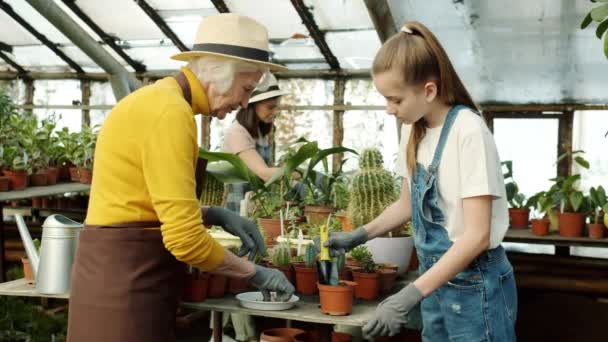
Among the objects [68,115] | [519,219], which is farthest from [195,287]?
[68,115]

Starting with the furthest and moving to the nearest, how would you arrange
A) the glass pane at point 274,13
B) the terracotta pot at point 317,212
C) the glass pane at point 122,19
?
1. the glass pane at point 122,19
2. the glass pane at point 274,13
3. the terracotta pot at point 317,212

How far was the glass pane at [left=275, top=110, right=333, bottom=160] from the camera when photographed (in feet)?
26.5

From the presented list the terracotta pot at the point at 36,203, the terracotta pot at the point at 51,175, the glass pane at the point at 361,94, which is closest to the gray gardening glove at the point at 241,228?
the terracotta pot at the point at 51,175

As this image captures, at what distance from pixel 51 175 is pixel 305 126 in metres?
3.46

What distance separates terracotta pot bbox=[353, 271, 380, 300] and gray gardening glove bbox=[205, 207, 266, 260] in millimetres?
324

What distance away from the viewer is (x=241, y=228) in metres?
2.17

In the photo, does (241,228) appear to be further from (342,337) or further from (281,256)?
(342,337)

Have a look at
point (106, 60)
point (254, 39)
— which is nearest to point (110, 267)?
point (254, 39)

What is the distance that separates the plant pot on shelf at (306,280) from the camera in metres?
2.12

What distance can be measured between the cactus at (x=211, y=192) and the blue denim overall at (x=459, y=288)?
1529 millimetres

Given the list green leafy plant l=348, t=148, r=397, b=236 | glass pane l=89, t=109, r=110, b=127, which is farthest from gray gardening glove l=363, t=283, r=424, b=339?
glass pane l=89, t=109, r=110, b=127

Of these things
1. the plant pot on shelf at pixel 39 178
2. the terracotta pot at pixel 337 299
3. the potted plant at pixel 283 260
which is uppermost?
the plant pot on shelf at pixel 39 178

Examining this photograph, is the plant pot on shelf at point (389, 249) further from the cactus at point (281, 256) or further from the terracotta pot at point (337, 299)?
the terracotta pot at point (337, 299)

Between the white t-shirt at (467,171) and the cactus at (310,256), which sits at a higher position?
the white t-shirt at (467,171)
